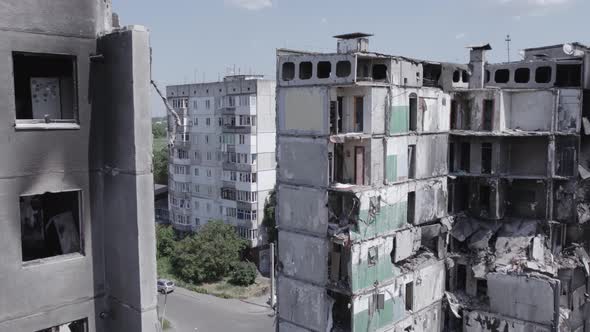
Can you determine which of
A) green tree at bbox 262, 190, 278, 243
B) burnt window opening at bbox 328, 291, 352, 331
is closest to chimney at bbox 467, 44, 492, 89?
burnt window opening at bbox 328, 291, 352, 331

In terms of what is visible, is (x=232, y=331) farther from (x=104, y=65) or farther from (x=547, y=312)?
(x=104, y=65)

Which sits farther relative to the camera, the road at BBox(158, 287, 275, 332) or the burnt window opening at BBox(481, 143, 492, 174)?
the road at BBox(158, 287, 275, 332)

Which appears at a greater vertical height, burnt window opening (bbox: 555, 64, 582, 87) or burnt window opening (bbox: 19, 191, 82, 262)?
burnt window opening (bbox: 555, 64, 582, 87)

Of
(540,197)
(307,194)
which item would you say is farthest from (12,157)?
(540,197)

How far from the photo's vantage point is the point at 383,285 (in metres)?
28.0

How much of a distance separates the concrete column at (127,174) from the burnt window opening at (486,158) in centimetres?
2827

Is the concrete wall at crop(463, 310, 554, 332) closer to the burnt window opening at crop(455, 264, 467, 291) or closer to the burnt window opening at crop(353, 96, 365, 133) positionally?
the burnt window opening at crop(455, 264, 467, 291)

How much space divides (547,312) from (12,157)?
92.1ft

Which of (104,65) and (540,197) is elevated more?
(104,65)

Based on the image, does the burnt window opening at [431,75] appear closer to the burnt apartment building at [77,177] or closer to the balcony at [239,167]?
the burnt apartment building at [77,177]

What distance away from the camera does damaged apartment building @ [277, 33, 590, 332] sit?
27.0 metres

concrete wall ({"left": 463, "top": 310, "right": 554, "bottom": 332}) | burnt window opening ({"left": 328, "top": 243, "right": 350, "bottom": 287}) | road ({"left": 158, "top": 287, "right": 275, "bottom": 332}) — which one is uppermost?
burnt window opening ({"left": 328, "top": 243, "right": 350, "bottom": 287})

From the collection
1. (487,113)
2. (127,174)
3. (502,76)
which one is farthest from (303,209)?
(127,174)

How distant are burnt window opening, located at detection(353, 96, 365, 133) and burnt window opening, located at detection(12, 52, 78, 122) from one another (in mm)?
20036
